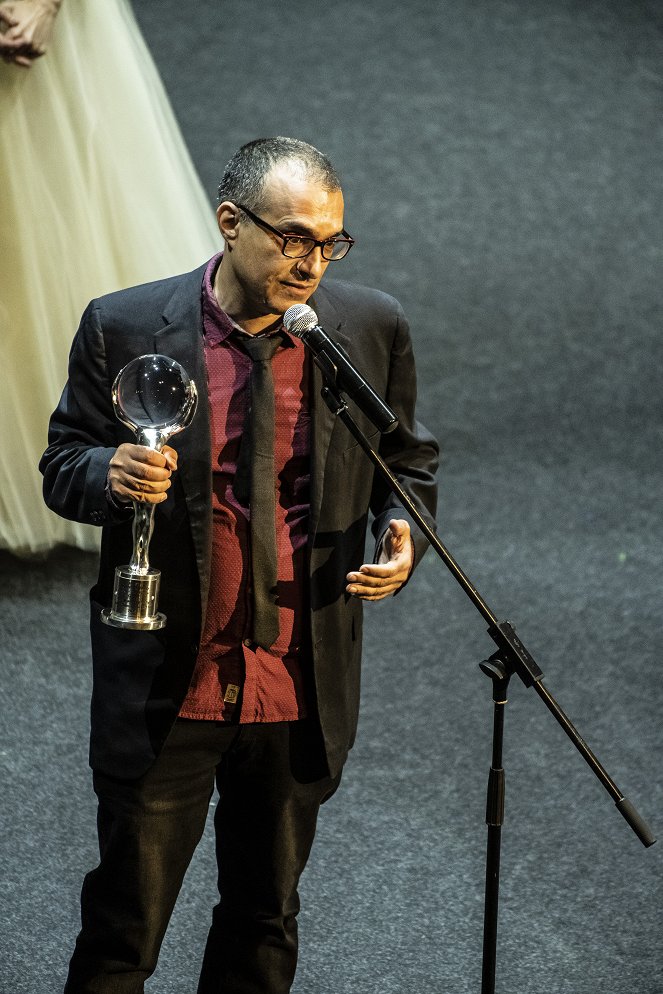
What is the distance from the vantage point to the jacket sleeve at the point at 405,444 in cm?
188

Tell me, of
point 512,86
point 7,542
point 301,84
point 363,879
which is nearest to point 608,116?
point 512,86

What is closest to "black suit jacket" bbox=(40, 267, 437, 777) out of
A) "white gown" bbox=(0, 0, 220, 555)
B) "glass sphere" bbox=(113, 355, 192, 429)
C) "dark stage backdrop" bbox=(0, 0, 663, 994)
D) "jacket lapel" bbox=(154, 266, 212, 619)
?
"jacket lapel" bbox=(154, 266, 212, 619)

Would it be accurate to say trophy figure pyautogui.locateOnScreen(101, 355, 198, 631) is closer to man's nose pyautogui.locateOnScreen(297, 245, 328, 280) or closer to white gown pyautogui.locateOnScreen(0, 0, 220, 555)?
man's nose pyautogui.locateOnScreen(297, 245, 328, 280)

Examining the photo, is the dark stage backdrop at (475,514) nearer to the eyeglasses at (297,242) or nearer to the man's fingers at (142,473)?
the man's fingers at (142,473)

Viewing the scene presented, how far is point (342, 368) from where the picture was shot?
153 centimetres

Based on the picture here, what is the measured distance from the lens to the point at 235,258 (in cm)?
170

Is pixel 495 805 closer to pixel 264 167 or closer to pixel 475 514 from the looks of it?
pixel 264 167

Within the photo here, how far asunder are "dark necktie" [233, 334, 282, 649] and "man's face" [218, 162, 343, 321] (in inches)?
3.2

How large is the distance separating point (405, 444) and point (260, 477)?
11.3 inches

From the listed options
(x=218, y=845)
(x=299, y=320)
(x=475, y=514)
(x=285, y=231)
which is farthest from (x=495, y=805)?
(x=475, y=514)

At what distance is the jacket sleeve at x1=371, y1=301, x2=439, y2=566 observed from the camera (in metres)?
1.88

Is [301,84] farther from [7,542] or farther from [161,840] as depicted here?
[161,840]

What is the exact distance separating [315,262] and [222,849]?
0.86 metres

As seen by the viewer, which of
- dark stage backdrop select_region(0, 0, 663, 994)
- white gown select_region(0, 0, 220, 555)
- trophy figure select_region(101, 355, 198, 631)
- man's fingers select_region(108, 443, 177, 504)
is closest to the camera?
man's fingers select_region(108, 443, 177, 504)
